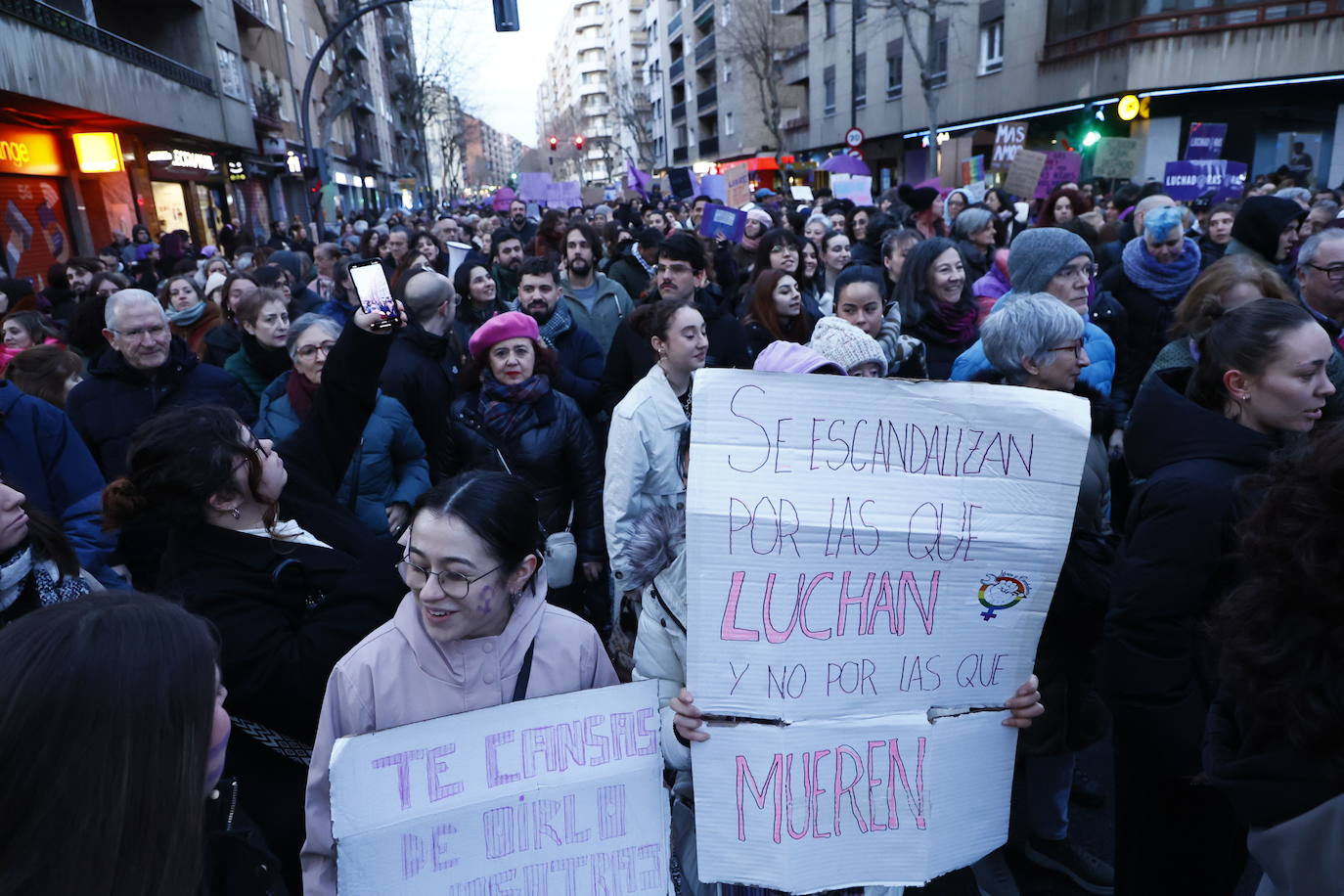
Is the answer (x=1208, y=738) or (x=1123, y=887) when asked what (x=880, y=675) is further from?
(x=1123, y=887)

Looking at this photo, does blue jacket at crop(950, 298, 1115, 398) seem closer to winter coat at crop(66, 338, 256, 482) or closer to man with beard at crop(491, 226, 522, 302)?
winter coat at crop(66, 338, 256, 482)

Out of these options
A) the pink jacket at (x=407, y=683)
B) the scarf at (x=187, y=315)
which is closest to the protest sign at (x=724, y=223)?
the scarf at (x=187, y=315)

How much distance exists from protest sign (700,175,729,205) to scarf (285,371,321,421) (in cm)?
1053

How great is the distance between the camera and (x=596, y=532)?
3957mm

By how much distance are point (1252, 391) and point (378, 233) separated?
1015cm

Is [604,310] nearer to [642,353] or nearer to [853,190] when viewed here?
[642,353]

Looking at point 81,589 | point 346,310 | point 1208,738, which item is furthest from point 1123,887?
point 346,310

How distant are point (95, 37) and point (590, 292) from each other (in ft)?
42.5

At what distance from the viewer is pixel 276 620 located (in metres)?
2.00

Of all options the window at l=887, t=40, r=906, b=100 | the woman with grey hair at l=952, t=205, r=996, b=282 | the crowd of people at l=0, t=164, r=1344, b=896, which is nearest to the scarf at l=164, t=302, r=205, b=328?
the crowd of people at l=0, t=164, r=1344, b=896

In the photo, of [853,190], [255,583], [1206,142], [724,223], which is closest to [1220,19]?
[1206,142]

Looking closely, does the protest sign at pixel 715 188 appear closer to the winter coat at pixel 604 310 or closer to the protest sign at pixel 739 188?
the protest sign at pixel 739 188

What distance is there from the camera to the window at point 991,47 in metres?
27.0

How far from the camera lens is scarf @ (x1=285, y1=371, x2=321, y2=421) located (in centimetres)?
382
